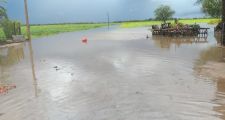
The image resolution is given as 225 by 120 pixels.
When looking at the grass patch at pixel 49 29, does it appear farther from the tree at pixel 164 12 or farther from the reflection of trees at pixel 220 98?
the reflection of trees at pixel 220 98

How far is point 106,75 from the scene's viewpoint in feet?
55.7

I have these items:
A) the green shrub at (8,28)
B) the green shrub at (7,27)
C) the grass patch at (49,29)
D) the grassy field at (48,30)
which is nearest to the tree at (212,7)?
the green shrub at (8,28)

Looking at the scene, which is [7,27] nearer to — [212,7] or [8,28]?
[8,28]

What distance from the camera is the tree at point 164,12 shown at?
269ft

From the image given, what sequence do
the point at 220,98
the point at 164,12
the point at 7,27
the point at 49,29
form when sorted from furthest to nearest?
the point at 49,29 → the point at 164,12 → the point at 7,27 → the point at 220,98

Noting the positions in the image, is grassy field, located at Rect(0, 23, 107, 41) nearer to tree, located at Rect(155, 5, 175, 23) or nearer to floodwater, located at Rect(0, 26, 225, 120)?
tree, located at Rect(155, 5, 175, 23)

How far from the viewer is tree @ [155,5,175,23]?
269 ft

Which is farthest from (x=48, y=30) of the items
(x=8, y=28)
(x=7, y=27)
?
(x=7, y=27)

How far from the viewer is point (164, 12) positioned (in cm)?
8250

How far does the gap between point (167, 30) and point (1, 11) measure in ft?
70.5

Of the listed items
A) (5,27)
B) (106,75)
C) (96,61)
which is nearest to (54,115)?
(106,75)

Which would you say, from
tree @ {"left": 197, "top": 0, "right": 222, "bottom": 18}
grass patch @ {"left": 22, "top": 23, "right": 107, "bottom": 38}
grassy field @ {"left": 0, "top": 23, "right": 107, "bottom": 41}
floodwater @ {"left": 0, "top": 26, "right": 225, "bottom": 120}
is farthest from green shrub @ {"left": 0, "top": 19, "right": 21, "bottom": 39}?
floodwater @ {"left": 0, "top": 26, "right": 225, "bottom": 120}

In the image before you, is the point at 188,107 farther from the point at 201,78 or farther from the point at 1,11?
the point at 1,11

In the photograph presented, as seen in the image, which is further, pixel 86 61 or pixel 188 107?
pixel 86 61
